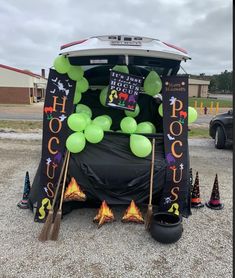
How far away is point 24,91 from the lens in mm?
30391

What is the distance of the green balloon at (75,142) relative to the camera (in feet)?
12.1

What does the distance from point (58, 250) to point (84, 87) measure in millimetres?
2189

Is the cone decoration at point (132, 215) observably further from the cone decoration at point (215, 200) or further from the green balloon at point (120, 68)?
the green balloon at point (120, 68)

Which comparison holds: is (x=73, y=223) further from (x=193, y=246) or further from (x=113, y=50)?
(x=113, y=50)

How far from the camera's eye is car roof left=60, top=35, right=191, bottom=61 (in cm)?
345

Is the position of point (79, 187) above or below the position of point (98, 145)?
below

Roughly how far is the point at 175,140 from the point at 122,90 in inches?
38.1

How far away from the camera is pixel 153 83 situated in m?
4.18

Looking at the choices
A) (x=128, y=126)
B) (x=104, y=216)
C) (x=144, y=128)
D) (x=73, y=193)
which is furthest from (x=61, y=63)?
(x=104, y=216)

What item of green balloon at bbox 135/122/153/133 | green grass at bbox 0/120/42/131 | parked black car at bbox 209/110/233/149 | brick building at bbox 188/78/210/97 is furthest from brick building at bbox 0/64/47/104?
brick building at bbox 188/78/210/97

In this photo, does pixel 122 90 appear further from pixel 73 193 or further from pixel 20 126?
pixel 20 126

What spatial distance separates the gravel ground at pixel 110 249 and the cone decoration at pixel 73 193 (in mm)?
415

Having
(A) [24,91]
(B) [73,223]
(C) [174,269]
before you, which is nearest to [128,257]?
(C) [174,269]

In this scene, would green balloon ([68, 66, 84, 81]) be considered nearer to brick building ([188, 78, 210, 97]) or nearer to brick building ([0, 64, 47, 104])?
brick building ([0, 64, 47, 104])
